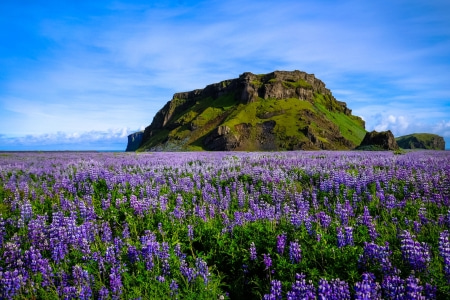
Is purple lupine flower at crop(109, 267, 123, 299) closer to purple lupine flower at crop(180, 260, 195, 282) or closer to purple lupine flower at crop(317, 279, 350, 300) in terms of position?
purple lupine flower at crop(180, 260, 195, 282)

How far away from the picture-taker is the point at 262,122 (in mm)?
140250

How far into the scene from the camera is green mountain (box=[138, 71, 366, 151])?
124812 mm

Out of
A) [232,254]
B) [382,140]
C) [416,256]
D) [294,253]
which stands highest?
[382,140]

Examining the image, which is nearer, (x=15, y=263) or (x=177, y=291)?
(x=177, y=291)

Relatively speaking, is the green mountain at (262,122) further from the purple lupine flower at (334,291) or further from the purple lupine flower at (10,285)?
the purple lupine flower at (10,285)

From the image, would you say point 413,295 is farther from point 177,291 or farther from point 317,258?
point 177,291

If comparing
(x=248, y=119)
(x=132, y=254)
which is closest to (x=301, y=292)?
(x=132, y=254)

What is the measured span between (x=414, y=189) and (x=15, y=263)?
9.83 m

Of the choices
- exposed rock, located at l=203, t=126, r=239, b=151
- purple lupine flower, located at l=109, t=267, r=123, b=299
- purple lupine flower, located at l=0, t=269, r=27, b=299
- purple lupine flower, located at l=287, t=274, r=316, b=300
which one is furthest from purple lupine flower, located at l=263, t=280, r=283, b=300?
exposed rock, located at l=203, t=126, r=239, b=151

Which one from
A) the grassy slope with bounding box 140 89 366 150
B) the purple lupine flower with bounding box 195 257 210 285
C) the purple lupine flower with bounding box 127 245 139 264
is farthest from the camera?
the grassy slope with bounding box 140 89 366 150

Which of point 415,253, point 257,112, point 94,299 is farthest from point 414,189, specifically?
Answer: point 257,112

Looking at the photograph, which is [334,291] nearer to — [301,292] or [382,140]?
[301,292]

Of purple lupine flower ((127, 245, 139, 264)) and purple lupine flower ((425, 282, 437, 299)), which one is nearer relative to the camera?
purple lupine flower ((425, 282, 437, 299))

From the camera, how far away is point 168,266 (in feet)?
15.5
